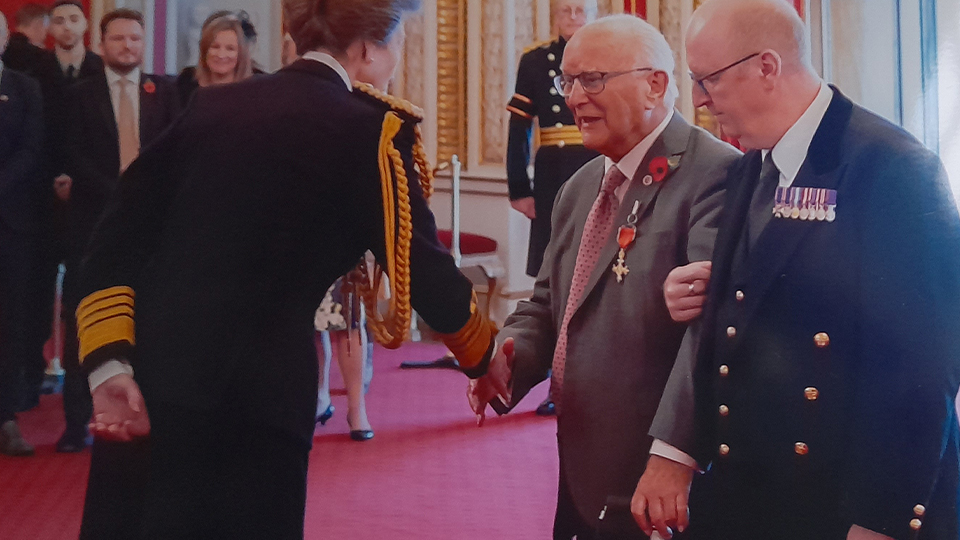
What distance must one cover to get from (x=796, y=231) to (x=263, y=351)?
797mm

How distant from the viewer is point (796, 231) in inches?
57.8

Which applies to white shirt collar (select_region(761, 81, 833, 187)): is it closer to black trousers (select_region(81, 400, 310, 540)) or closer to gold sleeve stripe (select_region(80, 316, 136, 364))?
black trousers (select_region(81, 400, 310, 540))

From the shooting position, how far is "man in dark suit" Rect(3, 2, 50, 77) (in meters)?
4.67

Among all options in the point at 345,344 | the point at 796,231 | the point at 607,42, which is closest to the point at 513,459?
the point at 345,344

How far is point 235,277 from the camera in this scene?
1648mm

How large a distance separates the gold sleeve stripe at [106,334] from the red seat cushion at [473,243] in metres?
4.80

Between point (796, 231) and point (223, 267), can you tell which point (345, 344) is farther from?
point (796, 231)

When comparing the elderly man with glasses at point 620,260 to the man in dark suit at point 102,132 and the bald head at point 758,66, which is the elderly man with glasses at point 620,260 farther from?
the man in dark suit at point 102,132

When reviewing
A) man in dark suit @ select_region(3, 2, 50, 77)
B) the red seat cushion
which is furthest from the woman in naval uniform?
the red seat cushion

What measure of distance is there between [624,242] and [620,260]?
3 centimetres

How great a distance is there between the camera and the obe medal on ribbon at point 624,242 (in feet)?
6.14

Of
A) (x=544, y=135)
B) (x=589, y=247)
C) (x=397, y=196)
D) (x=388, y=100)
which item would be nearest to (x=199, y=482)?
(x=397, y=196)

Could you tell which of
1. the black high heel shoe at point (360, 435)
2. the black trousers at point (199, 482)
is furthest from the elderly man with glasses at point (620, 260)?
the black high heel shoe at point (360, 435)

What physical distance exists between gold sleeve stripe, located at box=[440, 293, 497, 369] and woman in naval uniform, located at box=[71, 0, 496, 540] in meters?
0.22
